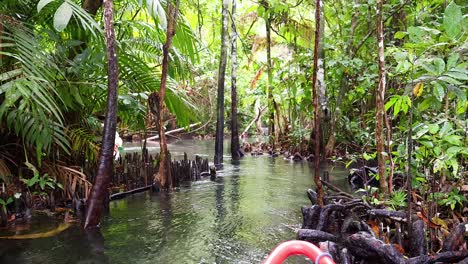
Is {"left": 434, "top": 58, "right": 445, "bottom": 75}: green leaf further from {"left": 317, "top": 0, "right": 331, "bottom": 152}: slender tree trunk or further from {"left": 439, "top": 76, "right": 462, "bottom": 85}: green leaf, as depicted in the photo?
{"left": 317, "top": 0, "right": 331, "bottom": 152}: slender tree trunk

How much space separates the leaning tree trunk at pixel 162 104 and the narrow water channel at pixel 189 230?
0.29 metres

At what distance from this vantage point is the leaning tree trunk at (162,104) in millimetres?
6191

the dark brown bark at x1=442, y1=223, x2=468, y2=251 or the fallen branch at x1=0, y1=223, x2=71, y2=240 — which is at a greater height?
the dark brown bark at x1=442, y1=223, x2=468, y2=251

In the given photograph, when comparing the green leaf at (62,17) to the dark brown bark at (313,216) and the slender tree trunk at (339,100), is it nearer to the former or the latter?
the dark brown bark at (313,216)

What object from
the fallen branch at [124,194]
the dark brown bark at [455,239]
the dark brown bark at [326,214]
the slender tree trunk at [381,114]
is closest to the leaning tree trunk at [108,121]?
the fallen branch at [124,194]

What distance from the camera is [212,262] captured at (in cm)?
385

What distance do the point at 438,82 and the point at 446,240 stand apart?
121cm

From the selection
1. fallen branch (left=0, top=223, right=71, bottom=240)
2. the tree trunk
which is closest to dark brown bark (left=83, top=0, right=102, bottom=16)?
the tree trunk

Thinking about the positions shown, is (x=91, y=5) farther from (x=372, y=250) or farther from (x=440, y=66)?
(x=372, y=250)

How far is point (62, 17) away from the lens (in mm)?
3803

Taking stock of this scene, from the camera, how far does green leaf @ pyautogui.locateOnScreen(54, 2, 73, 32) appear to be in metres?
3.71

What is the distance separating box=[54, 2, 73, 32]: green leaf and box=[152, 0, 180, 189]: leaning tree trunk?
2.22m

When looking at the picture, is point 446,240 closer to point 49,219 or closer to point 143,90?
point 49,219

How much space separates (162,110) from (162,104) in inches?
5.0
